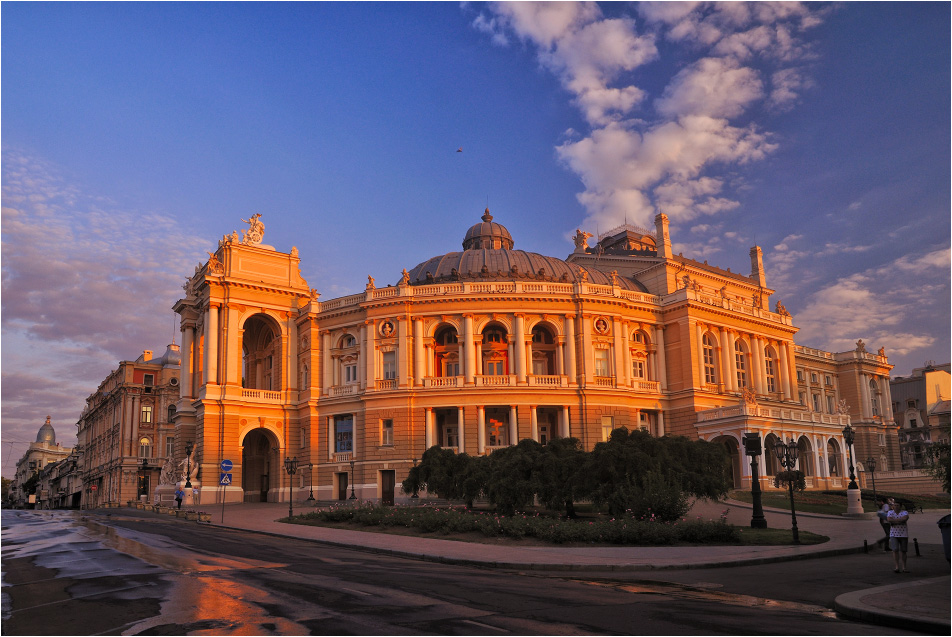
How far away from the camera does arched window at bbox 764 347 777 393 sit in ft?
232

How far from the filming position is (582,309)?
60.6m

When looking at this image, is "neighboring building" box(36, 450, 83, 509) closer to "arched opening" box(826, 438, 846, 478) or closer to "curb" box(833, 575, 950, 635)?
"arched opening" box(826, 438, 846, 478)

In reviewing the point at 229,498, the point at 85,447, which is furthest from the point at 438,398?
the point at 85,447

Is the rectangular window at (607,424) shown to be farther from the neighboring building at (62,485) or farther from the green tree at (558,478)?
the neighboring building at (62,485)

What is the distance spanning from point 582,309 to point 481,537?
1335 inches

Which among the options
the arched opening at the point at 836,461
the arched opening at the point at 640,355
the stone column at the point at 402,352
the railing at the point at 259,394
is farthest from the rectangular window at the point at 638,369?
the railing at the point at 259,394

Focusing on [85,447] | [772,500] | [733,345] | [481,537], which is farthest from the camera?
[85,447]

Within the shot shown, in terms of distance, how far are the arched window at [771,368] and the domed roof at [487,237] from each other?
2760 centimetres

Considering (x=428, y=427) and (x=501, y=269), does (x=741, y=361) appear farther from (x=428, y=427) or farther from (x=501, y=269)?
(x=428, y=427)

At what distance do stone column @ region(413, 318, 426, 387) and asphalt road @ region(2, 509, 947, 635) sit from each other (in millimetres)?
35200

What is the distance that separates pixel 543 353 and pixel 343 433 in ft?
58.4

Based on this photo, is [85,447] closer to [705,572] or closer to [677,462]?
[677,462]

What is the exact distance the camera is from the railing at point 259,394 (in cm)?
6214

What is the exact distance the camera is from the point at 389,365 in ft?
198
